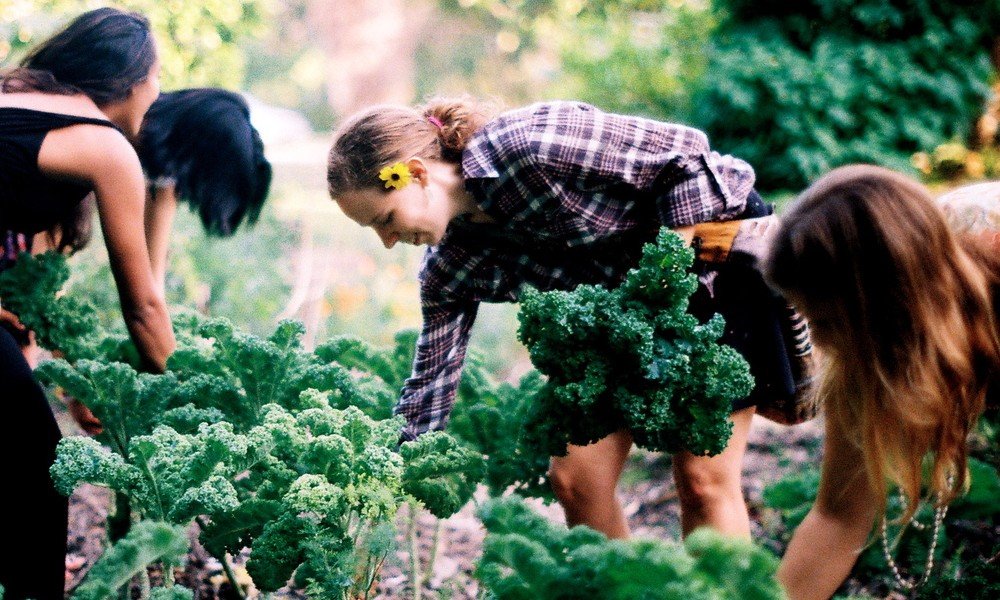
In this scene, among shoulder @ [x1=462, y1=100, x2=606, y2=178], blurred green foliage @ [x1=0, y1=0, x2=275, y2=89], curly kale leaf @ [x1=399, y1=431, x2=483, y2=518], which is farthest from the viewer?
blurred green foliage @ [x1=0, y1=0, x2=275, y2=89]

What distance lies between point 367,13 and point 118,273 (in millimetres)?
12404

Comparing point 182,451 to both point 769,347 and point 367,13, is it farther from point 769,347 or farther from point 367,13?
point 367,13

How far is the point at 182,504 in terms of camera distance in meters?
1.94

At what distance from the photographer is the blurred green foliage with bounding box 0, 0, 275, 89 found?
13.7ft

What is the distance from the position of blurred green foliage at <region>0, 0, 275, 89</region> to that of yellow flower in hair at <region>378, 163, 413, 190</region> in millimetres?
2212

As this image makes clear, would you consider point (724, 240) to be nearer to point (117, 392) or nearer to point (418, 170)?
point (418, 170)

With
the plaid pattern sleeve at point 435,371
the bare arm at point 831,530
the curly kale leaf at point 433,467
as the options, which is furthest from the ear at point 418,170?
the bare arm at point 831,530

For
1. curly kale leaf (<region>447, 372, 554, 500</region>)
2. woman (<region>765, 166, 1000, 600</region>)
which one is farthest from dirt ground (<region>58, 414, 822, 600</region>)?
woman (<region>765, 166, 1000, 600</region>)

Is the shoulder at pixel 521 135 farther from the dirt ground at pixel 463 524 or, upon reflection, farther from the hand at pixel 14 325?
the hand at pixel 14 325

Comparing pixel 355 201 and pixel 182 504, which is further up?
pixel 355 201

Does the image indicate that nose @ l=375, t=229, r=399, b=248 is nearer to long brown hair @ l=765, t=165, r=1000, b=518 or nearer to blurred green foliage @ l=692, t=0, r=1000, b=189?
long brown hair @ l=765, t=165, r=1000, b=518

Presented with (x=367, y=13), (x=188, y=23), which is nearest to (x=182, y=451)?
(x=188, y=23)

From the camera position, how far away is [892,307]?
1889 millimetres

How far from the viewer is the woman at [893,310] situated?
186 centimetres
